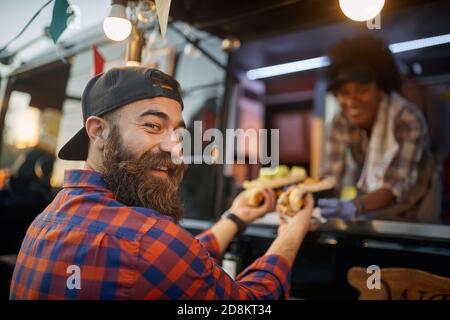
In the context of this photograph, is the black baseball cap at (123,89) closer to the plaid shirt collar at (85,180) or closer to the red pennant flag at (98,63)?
the plaid shirt collar at (85,180)

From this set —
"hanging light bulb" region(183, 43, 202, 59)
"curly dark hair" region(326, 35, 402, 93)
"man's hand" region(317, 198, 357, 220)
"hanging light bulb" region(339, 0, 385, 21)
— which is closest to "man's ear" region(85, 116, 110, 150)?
"hanging light bulb" region(339, 0, 385, 21)

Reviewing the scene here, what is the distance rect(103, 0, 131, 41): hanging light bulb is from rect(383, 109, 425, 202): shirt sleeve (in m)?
2.28

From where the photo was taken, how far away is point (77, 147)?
1748 mm

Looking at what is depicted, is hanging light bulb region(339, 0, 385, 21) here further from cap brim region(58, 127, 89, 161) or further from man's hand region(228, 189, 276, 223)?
cap brim region(58, 127, 89, 161)

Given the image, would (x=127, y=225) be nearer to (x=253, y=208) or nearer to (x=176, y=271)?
(x=176, y=271)

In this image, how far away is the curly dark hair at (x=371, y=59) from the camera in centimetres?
353

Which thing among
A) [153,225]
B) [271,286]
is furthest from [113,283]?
[271,286]

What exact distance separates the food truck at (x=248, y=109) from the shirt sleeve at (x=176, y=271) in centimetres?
85

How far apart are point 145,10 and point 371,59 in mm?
2335

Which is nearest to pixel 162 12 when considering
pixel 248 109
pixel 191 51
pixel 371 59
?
pixel 191 51

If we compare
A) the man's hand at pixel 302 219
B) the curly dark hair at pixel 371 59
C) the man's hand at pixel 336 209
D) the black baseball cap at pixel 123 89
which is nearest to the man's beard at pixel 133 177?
the black baseball cap at pixel 123 89

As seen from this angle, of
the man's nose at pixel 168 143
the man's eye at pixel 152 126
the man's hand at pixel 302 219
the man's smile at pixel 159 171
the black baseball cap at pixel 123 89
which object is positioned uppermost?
the black baseball cap at pixel 123 89
